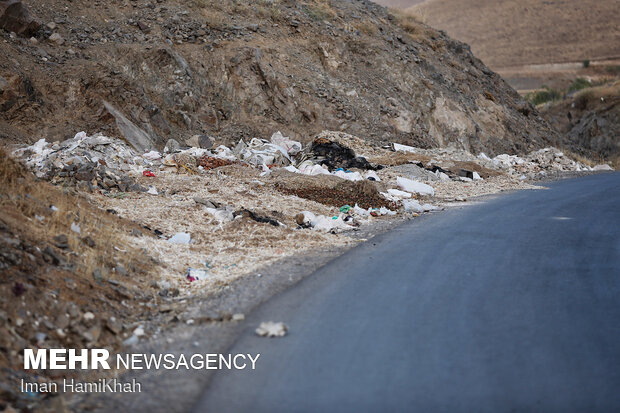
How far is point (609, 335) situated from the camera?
4.83 meters

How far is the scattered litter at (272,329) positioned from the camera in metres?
4.78

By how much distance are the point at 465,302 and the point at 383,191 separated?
7.79 m

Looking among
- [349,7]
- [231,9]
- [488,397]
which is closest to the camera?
[488,397]

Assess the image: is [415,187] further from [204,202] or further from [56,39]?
[56,39]

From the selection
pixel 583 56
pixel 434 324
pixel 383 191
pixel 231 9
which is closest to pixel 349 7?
pixel 231 9

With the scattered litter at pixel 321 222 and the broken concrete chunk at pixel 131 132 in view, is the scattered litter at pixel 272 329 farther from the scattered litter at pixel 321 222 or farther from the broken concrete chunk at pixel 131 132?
the broken concrete chunk at pixel 131 132

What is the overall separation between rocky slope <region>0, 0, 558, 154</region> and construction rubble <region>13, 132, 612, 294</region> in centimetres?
210

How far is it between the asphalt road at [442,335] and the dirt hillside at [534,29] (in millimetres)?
72571

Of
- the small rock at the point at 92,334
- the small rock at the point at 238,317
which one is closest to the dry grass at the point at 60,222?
the small rock at the point at 92,334

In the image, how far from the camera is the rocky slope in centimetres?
1803

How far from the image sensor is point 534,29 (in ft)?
265

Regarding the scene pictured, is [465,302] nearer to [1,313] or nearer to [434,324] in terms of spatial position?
[434,324]

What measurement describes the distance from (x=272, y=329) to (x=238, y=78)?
60.8 feet

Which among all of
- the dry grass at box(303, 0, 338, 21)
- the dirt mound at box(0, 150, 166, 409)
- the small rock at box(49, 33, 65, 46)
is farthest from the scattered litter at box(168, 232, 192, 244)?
the dry grass at box(303, 0, 338, 21)
